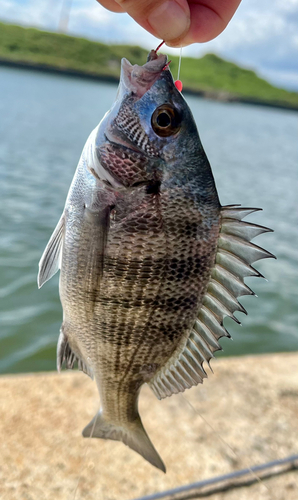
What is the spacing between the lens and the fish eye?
156cm

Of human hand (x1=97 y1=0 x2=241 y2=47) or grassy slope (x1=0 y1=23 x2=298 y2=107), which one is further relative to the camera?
grassy slope (x1=0 y1=23 x2=298 y2=107)

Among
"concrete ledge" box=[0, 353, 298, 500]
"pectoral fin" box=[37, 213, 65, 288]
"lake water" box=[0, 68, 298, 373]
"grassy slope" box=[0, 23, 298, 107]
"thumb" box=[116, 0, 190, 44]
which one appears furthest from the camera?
"grassy slope" box=[0, 23, 298, 107]

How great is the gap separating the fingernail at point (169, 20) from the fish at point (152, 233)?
107 mm

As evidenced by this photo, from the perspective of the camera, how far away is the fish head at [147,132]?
1.54m

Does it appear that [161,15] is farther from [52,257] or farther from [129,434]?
[129,434]

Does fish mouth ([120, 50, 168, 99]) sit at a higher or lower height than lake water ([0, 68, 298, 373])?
higher

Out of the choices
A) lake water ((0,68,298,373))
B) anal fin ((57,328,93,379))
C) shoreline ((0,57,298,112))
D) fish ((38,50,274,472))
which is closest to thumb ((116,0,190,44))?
fish ((38,50,274,472))

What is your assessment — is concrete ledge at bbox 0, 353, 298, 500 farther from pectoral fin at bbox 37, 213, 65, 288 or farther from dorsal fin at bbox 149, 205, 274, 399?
pectoral fin at bbox 37, 213, 65, 288

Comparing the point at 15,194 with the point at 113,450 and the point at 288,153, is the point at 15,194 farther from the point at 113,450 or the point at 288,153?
the point at 288,153

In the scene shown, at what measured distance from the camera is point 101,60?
8188cm

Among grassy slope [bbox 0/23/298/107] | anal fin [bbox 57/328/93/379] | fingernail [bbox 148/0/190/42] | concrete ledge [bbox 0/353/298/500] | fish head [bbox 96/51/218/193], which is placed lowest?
concrete ledge [bbox 0/353/298/500]

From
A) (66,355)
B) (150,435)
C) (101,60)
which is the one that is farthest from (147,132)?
(101,60)

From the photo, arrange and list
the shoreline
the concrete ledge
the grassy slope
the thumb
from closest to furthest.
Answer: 1. the thumb
2. the concrete ledge
3. the shoreline
4. the grassy slope

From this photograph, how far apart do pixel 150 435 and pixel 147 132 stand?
2209mm
